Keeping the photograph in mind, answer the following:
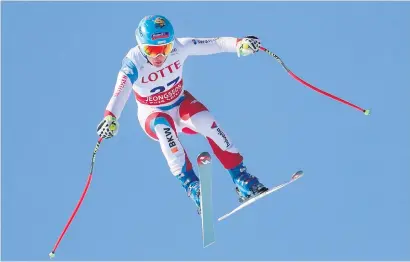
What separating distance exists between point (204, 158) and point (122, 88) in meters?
1.57

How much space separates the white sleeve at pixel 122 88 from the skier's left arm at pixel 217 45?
2.98 ft

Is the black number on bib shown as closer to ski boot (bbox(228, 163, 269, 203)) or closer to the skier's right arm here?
the skier's right arm

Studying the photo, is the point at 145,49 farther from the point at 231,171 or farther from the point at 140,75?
the point at 231,171

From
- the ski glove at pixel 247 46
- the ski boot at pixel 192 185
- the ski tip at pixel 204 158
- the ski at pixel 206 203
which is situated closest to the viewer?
the ski tip at pixel 204 158

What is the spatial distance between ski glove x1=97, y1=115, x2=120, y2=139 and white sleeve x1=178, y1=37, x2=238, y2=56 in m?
1.73

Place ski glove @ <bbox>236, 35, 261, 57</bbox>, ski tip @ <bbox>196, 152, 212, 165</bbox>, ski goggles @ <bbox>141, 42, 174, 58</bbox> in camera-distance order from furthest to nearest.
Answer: ski glove @ <bbox>236, 35, 261, 57</bbox> → ski goggles @ <bbox>141, 42, 174, 58</bbox> → ski tip @ <bbox>196, 152, 212, 165</bbox>

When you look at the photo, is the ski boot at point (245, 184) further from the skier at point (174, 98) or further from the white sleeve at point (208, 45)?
the white sleeve at point (208, 45)

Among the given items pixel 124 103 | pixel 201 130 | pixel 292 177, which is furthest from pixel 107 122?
pixel 292 177

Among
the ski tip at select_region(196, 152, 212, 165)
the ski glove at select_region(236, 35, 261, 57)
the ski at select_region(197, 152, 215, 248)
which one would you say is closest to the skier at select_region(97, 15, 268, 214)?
the ski glove at select_region(236, 35, 261, 57)

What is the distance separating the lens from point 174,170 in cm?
1634

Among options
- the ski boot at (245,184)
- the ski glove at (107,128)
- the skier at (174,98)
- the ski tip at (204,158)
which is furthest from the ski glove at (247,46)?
the ski glove at (107,128)

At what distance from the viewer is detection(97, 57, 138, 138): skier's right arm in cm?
1549

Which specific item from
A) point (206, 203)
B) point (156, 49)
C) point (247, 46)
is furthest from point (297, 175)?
point (156, 49)

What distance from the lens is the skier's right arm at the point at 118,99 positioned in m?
15.5
